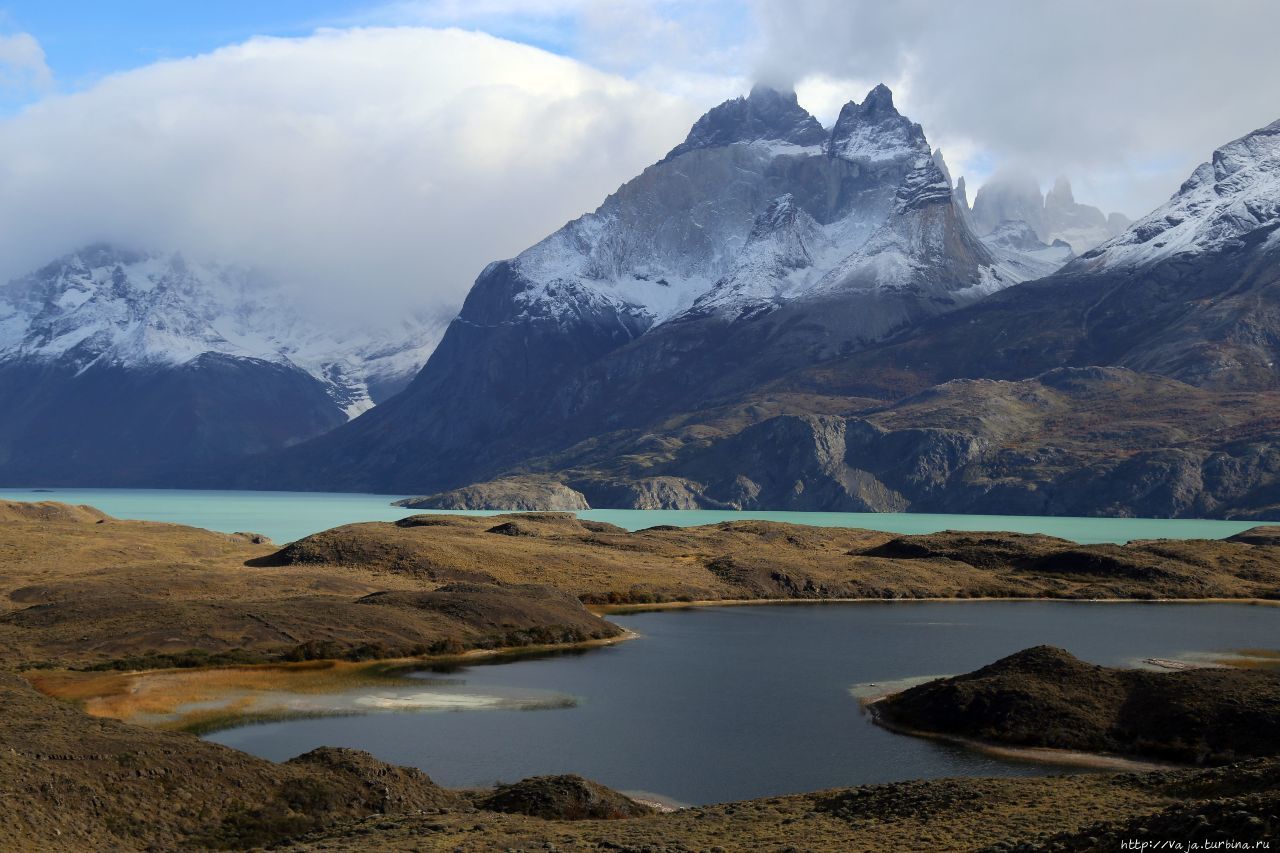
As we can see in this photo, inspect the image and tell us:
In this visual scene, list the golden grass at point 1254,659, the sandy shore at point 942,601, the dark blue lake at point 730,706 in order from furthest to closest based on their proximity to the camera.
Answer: the sandy shore at point 942,601 < the golden grass at point 1254,659 < the dark blue lake at point 730,706

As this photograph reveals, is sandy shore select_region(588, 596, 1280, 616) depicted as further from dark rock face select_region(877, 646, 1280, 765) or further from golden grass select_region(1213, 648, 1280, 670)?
dark rock face select_region(877, 646, 1280, 765)

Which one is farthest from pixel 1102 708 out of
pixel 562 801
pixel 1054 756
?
pixel 562 801

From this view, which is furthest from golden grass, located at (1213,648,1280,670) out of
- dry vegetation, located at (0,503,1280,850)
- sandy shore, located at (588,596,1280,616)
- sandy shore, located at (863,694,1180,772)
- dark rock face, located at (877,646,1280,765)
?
dry vegetation, located at (0,503,1280,850)

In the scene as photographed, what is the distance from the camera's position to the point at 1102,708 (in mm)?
63562

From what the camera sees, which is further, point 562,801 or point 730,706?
point 730,706

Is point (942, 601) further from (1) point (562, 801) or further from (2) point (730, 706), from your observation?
(1) point (562, 801)

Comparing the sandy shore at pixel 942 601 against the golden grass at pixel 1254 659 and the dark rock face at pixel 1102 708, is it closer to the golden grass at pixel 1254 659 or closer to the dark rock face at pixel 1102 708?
the golden grass at pixel 1254 659

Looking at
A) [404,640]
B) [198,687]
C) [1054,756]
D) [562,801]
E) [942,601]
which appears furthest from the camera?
[942,601]

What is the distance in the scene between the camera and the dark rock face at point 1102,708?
2319 inches

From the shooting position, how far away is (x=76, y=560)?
4978 inches

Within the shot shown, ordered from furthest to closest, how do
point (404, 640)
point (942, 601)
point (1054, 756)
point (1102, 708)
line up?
point (942, 601) < point (404, 640) < point (1102, 708) < point (1054, 756)

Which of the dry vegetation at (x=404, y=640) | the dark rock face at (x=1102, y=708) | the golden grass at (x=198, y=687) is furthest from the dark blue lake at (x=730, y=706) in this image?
the dry vegetation at (x=404, y=640)

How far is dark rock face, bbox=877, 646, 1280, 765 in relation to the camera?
58.9 metres

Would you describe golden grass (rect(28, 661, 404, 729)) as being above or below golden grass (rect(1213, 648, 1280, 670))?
below
